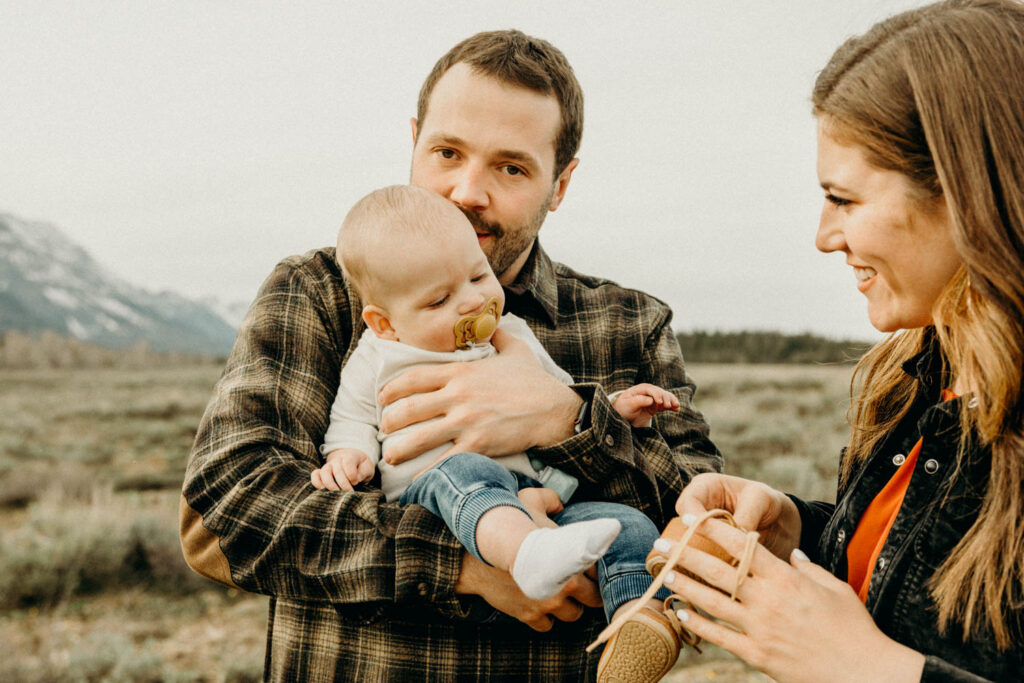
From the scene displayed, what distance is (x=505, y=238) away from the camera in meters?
3.16

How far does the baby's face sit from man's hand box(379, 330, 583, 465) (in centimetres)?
14

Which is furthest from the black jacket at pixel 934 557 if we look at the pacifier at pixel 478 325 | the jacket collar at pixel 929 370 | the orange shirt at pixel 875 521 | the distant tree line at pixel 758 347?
the distant tree line at pixel 758 347

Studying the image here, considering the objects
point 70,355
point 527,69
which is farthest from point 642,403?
point 70,355

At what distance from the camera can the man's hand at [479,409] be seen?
2561 mm

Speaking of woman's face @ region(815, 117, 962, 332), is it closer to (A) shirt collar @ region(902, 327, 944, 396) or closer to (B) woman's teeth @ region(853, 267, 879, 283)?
(B) woman's teeth @ region(853, 267, 879, 283)

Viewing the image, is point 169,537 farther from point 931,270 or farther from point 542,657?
point 931,270

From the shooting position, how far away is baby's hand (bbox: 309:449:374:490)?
254cm

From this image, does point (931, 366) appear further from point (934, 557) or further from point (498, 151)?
point (498, 151)

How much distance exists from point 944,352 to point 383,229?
171cm

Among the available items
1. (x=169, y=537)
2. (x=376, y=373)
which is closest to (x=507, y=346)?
(x=376, y=373)

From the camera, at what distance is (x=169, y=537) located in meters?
9.02

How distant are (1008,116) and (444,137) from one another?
187 centimetres

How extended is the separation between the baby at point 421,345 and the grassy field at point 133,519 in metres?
5.04

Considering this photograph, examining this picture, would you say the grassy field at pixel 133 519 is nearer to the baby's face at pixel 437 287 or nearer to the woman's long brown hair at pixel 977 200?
the baby's face at pixel 437 287
